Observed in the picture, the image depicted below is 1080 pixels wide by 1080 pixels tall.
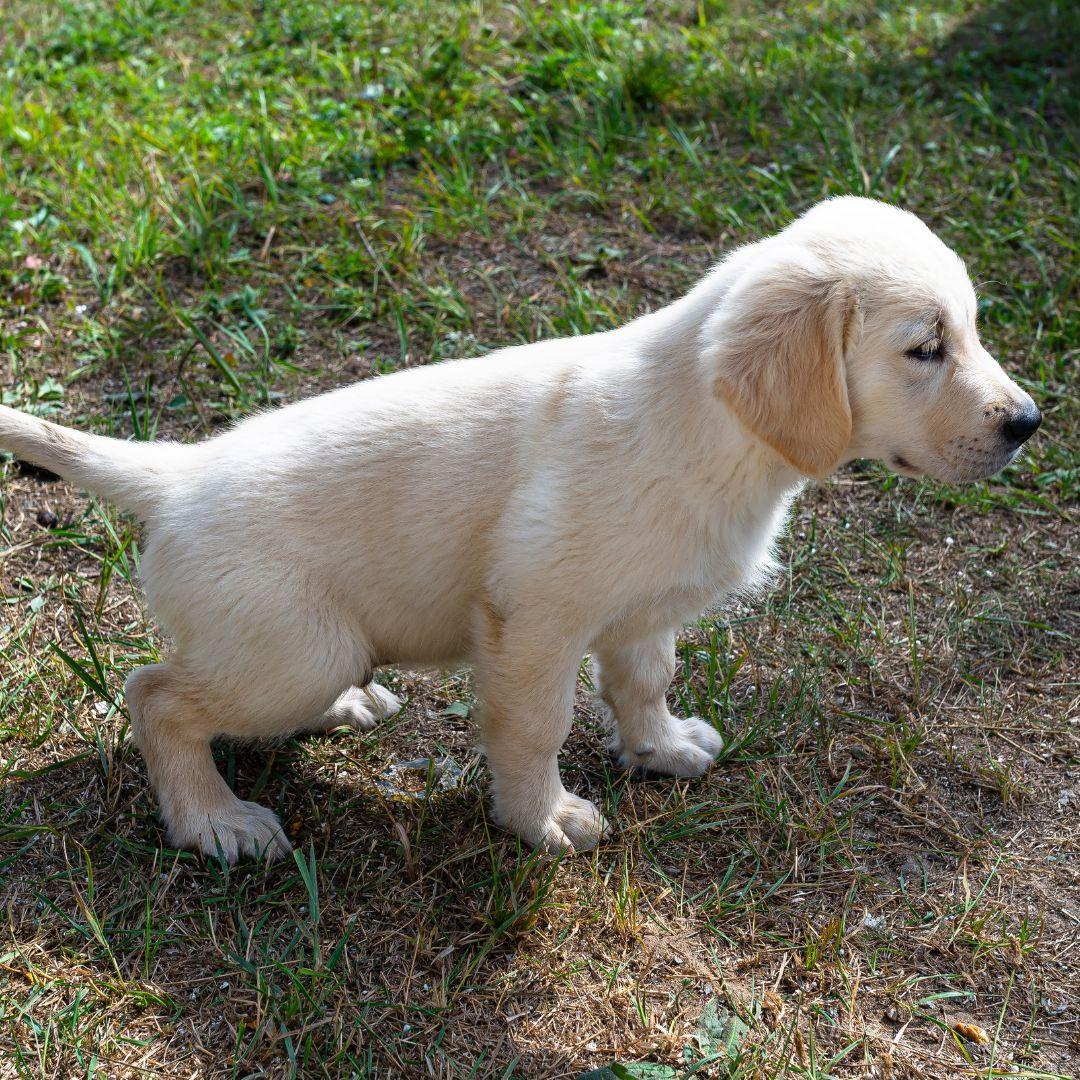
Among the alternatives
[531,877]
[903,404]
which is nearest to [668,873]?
[531,877]

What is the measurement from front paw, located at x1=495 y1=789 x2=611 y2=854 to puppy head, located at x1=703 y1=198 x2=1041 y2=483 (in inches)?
46.2

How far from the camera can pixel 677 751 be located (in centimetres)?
359

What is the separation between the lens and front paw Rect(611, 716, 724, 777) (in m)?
3.59

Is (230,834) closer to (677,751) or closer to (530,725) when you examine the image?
(530,725)

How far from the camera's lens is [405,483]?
3170 mm

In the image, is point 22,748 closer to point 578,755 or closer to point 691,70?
point 578,755

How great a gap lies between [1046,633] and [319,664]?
8.10 ft

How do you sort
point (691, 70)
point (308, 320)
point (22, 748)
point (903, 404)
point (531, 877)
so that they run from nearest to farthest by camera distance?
point (903, 404)
point (531, 877)
point (22, 748)
point (308, 320)
point (691, 70)

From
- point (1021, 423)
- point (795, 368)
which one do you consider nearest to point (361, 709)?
point (795, 368)

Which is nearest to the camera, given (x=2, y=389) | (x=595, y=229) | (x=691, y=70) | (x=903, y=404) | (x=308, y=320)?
(x=903, y=404)

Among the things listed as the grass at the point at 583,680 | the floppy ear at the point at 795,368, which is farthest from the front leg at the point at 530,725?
the floppy ear at the point at 795,368

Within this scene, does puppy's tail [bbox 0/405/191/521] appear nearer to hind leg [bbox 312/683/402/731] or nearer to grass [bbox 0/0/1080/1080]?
grass [bbox 0/0/1080/1080]

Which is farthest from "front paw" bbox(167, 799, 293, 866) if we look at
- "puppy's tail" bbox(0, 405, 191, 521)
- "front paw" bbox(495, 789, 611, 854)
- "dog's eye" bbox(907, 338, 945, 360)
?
"dog's eye" bbox(907, 338, 945, 360)

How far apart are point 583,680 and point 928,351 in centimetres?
159
